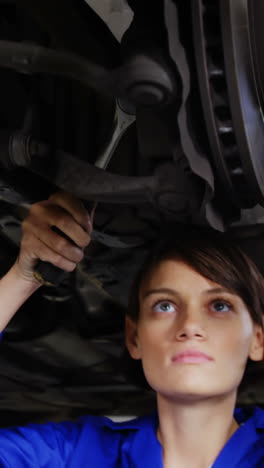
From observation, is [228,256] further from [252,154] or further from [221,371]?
[252,154]

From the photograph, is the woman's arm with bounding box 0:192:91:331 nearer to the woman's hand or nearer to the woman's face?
the woman's hand

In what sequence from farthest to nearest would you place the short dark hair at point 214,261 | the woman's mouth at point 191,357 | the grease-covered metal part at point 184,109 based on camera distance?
the short dark hair at point 214,261 < the woman's mouth at point 191,357 < the grease-covered metal part at point 184,109

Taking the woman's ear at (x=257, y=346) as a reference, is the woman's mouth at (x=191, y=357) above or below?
above

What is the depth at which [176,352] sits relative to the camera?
0.82m

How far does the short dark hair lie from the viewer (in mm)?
923

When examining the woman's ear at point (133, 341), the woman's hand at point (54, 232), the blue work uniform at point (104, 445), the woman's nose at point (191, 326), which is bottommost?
the blue work uniform at point (104, 445)

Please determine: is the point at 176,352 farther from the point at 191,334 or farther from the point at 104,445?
the point at 104,445

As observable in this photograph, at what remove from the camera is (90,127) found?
91 centimetres

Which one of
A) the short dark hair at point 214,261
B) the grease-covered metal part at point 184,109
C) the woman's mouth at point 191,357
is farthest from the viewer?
the short dark hair at point 214,261

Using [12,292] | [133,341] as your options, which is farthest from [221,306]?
[12,292]

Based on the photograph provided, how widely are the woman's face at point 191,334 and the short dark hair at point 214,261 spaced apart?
0.04ft

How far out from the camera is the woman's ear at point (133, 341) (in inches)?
40.3

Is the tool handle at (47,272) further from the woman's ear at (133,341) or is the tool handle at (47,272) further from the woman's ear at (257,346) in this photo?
the woman's ear at (257,346)

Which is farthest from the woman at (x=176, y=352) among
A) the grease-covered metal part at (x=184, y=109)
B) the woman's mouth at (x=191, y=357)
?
the grease-covered metal part at (x=184, y=109)
